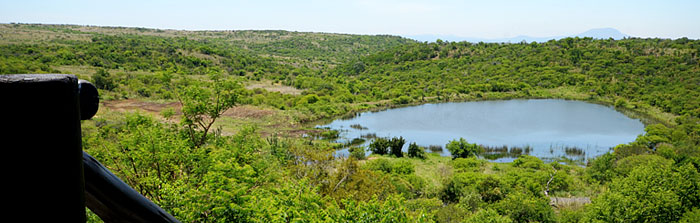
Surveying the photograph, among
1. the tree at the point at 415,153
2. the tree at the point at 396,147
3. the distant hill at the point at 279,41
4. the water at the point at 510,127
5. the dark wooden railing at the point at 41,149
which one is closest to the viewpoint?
the dark wooden railing at the point at 41,149

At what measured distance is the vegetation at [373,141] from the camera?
29.9ft

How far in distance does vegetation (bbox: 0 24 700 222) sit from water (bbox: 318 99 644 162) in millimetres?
3143

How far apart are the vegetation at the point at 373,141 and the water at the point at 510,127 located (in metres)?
3.14

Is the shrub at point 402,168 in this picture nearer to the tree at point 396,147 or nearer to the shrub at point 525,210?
the tree at point 396,147

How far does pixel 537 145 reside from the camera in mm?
36188

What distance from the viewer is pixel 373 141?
34.2 metres

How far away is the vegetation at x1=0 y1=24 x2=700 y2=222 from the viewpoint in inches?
359

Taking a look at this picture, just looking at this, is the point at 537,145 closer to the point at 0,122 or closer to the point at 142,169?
the point at 142,169

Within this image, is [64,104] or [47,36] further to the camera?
[47,36]

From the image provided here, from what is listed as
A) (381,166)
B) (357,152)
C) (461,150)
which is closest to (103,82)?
(357,152)

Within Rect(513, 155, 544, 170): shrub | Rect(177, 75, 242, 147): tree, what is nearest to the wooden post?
Rect(177, 75, 242, 147): tree

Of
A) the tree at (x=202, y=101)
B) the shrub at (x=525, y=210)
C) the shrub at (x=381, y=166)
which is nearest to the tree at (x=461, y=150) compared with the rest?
the shrub at (x=381, y=166)

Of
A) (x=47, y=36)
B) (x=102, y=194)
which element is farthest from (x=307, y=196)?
(x=47, y=36)

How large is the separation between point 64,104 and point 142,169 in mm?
9736
